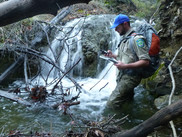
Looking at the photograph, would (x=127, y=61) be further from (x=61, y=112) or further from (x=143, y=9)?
(x=143, y=9)

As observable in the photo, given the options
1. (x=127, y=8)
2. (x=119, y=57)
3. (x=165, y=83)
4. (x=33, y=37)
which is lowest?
(x=165, y=83)

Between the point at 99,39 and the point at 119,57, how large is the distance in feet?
16.2

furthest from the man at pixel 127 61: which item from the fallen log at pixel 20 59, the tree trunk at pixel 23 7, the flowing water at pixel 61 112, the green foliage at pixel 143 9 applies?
the green foliage at pixel 143 9

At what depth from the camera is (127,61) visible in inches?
160

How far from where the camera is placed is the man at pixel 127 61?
3738 millimetres

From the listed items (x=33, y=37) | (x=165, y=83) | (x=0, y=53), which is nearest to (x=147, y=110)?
(x=165, y=83)

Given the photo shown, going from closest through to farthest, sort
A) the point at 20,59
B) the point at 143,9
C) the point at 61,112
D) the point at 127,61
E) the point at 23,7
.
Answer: the point at 23,7, the point at 127,61, the point at 61,112, the point at 20,59, the point at 143,9

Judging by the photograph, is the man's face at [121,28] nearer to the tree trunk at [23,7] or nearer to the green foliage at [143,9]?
the tree trunk at [23,7]

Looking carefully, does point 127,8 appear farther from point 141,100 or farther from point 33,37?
point 141,100

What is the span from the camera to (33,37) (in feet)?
25.6

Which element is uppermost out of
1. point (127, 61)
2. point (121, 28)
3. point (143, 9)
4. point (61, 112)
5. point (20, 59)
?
point (143, 9)

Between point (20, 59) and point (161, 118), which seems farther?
point (20, 59)

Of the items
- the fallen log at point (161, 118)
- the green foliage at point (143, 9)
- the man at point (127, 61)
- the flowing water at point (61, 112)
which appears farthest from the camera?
the green foliage at point (143, 9)

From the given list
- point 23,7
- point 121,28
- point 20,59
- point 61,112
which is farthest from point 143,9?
point 23,7
